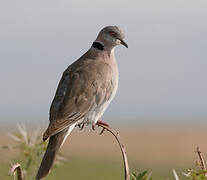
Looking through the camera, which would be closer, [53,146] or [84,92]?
[53,146]

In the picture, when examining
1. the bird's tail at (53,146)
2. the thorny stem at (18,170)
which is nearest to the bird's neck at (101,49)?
the bird's tail at (53,146)

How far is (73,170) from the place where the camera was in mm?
22391

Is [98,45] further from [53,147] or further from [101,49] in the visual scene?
[53,147]

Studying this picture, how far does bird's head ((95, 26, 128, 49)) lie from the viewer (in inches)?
229

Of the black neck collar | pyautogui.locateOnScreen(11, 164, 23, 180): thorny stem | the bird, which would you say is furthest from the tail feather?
the black neck collar

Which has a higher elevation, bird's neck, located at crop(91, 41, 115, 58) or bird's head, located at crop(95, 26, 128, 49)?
bird's head, located at crop(95, 26, 128, 49)

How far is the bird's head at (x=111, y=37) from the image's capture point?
19.1ft

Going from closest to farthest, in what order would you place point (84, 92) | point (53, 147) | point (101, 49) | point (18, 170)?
1. point (18, 170)
2. point (53, 147)
3. point (84, 92)
4. point (101, 49)

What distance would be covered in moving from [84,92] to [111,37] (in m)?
0.98

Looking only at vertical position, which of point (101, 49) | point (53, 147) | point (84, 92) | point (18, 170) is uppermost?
point (101, 49)

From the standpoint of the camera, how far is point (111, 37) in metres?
5.88

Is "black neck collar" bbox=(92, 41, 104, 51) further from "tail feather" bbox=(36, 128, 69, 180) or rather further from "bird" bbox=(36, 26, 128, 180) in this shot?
"tail feather" bbox=(36, 128, 69, 180)

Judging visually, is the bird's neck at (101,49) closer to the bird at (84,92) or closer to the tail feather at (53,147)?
the bird at (84,92)

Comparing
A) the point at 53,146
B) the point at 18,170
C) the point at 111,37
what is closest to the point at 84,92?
the point at 53,146
